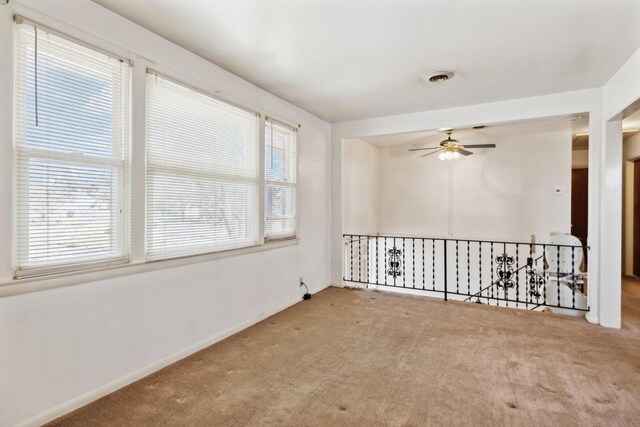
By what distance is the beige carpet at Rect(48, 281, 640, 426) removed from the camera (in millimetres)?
1979

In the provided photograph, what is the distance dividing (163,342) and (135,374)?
27cm

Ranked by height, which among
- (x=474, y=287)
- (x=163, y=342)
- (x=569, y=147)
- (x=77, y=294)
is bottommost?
(x=474, y=287)

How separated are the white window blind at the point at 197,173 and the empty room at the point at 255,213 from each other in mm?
19

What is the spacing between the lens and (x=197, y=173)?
280cm

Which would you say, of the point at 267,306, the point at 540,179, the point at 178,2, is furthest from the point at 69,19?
the point at 540,179

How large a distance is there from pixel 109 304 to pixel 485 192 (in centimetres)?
594

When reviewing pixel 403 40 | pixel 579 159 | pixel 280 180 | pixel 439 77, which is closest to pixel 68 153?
pixel 280 180

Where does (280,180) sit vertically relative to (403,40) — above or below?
below

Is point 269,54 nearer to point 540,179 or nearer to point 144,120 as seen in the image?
point 144,120

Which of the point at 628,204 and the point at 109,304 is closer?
the point at 109,304

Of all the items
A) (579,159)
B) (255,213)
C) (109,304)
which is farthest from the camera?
(579,159)

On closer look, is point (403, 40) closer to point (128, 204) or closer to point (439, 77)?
point (439, 77)

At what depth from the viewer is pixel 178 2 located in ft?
6.78

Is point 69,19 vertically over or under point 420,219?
over
